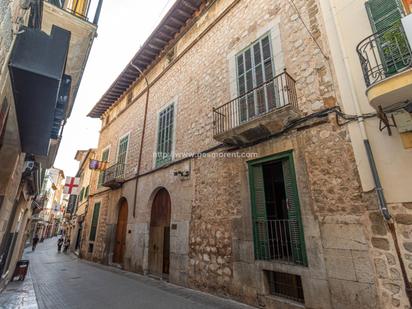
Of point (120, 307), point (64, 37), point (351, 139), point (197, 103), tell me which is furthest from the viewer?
point (197, 103)

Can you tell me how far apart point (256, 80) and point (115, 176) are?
9171mm

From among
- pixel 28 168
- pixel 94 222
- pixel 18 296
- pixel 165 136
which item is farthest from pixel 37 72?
pixel 94 222

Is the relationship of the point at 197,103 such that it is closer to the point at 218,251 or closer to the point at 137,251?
the point at 218,251

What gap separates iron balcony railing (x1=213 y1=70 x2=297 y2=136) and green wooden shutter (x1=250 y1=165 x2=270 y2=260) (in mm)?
1385

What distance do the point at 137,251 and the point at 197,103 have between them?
630 centimetres

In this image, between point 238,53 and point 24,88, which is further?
point 238,53

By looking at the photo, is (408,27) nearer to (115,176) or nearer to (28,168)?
(28,168)

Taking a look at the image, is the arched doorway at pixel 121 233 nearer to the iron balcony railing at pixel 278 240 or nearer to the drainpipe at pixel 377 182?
the iron balcony railing at pixel 278 240

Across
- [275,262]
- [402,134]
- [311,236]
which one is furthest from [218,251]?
[402,134]

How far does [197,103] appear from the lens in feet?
26.7

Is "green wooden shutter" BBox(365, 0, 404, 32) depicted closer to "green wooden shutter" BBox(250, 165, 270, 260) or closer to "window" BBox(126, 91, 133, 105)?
"green wooden shutter" BBox(250, 165, 270, 260)

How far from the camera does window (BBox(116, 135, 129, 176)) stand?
1212 cm

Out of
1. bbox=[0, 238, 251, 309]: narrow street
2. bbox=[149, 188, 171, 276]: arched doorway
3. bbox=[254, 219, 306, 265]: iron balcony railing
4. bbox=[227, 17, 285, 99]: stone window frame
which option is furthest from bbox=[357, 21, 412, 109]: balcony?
bbox=[149, 188, 171, 276]: arched doorway

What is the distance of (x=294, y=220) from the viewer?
462 cm
